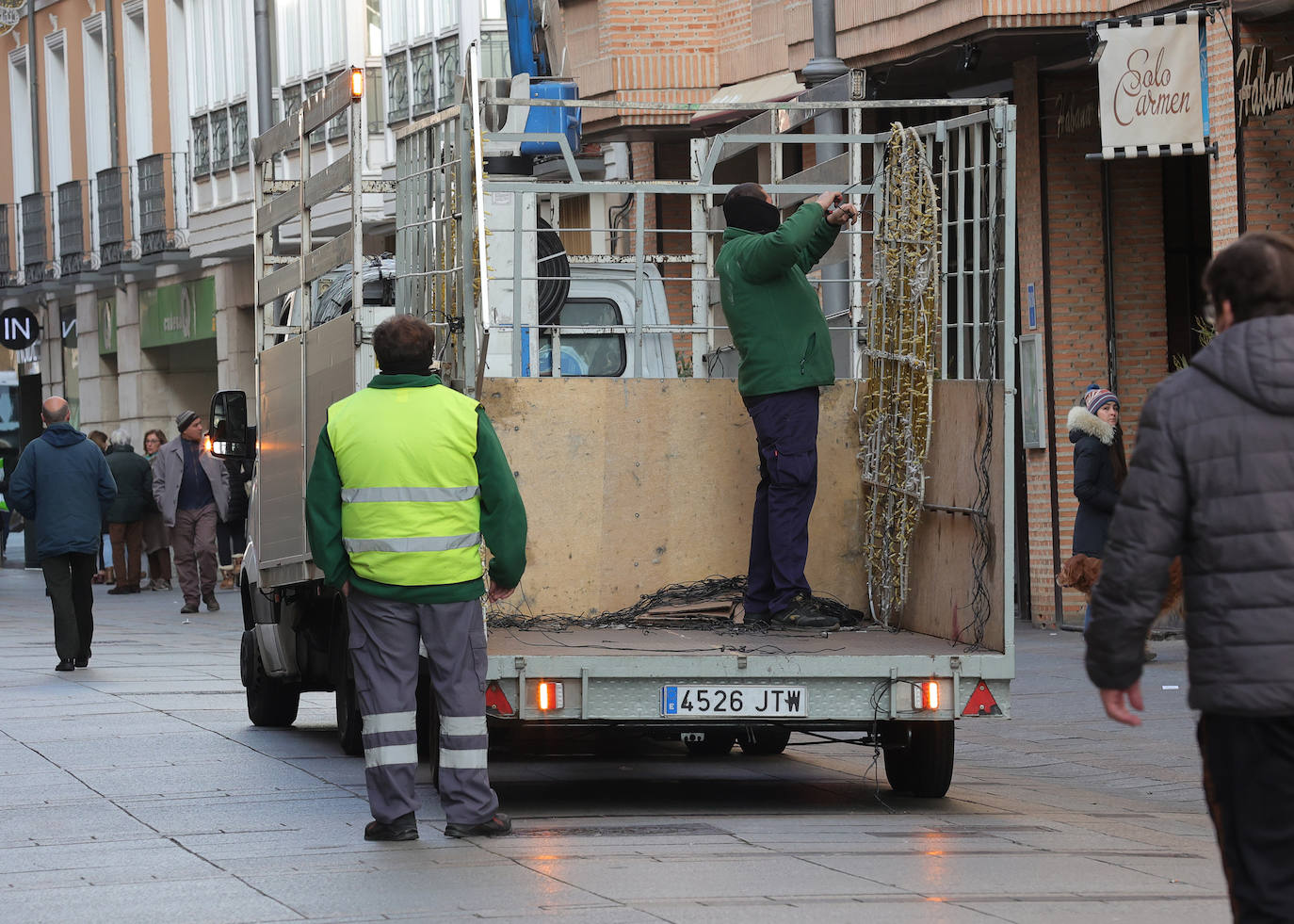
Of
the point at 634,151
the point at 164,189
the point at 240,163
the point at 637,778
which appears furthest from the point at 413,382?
Result: the point at 164,189

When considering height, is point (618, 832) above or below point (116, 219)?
below

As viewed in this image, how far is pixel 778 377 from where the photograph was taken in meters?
9.80

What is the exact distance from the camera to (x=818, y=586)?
1052cm

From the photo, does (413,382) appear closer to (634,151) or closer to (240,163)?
(634,151)

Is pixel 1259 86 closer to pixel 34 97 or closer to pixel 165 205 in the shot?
pixel 165 205

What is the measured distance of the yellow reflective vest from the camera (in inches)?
318

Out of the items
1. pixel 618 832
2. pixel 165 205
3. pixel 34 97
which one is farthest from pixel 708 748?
pixel 34 97

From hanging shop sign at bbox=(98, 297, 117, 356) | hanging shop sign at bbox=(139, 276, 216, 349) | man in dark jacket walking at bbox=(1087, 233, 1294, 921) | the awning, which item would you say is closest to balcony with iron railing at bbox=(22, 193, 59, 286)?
hanging shop sign at bbox=(98, 297, 117, 356)

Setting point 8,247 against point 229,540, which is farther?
point 8,247

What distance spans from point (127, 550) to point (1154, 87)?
606 inches

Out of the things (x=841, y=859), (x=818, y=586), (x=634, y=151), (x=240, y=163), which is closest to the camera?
(x=841, y=859)

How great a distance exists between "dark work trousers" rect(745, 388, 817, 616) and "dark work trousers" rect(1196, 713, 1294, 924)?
193 inches

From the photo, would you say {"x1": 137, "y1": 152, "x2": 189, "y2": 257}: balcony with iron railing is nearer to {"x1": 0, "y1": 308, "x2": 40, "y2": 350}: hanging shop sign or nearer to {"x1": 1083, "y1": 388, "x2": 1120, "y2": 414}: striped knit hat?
{"x1": 0, "y1": 308, "x2": 40, "y2": 350}: hanging shop sign

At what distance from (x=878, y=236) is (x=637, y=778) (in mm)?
2620
